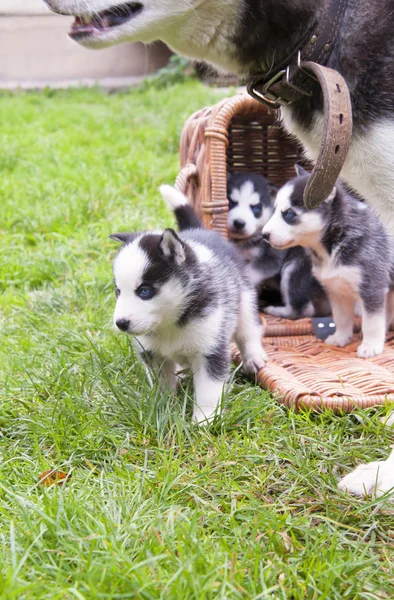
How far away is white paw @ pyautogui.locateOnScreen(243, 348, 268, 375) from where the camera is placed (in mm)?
2832

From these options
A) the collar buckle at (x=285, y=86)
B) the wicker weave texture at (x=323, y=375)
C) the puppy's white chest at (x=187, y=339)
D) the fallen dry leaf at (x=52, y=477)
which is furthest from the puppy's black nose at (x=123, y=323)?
the collar buckle at (x=285, y=86)

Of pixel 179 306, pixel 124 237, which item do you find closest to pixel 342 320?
pixel 179 306

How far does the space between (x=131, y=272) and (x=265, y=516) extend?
3.25 feet

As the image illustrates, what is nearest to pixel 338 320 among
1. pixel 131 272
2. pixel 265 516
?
pixel 131 272

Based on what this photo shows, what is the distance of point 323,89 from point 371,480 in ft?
3.58

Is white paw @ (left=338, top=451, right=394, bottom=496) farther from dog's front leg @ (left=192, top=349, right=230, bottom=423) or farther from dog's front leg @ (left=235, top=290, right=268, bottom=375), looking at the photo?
dog's front leg @ (left=235, top=290, right=268, bottom=375)

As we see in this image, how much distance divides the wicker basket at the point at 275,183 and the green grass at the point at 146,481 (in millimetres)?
108

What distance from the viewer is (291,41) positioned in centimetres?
187

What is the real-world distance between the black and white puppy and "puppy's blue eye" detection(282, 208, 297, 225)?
0.51 metres

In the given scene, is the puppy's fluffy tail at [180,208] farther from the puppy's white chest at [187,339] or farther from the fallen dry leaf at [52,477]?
the fallen dry leaf at [52,477]

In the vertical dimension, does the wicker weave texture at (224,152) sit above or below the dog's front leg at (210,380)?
above

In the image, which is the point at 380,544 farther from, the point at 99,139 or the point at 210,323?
the point at 99,139

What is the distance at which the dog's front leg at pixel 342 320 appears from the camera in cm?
326

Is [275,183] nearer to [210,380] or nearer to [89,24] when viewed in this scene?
[210,380]
